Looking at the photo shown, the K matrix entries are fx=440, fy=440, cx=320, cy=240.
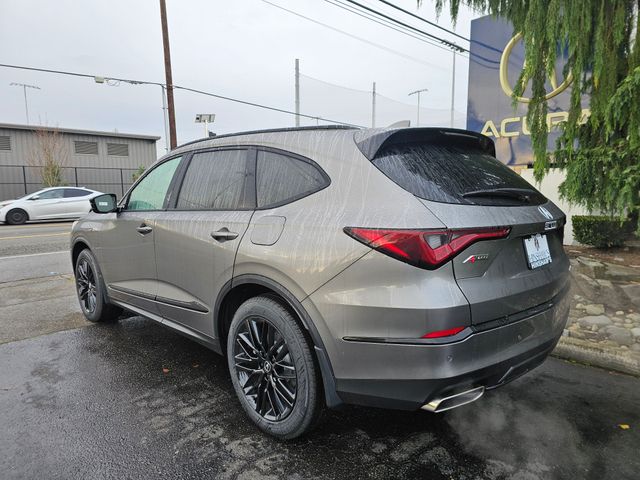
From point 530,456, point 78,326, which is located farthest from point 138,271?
point 530,456

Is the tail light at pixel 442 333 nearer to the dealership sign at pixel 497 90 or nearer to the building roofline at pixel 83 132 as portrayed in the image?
the dealership sign at pixel 497 90

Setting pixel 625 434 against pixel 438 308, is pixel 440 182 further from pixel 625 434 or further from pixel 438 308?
pixel 625 434

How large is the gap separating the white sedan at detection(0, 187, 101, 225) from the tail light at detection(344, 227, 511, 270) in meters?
16.6

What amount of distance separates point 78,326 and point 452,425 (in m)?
3.74

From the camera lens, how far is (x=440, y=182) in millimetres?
2086

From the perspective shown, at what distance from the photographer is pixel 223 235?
2668mm

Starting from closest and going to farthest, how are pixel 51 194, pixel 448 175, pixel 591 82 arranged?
1. pixel 448 175
2. pixel 591 82
3. pixel 51 194

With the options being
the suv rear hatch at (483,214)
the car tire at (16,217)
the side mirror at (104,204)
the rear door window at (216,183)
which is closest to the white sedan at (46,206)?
the car tire at (16,217)

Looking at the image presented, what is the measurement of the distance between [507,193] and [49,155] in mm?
27917

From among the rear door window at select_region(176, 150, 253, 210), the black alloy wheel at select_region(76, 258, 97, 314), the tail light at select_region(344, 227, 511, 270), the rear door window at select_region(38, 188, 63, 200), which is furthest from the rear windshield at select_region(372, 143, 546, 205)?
the rear door window at select_region(38, 188, 63, 200)

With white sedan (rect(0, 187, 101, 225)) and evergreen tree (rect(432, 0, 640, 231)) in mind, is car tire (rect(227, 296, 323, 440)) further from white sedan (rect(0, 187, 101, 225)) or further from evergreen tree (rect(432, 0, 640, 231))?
white sedan (rect(0, 187, 101, 225))

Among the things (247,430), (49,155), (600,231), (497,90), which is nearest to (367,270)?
(247,430)

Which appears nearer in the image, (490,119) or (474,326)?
(474,326)

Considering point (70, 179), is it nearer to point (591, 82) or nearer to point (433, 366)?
point (591, 82)
